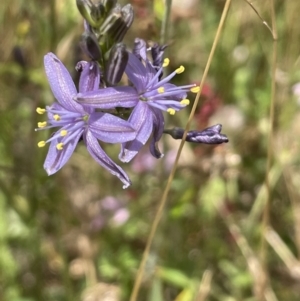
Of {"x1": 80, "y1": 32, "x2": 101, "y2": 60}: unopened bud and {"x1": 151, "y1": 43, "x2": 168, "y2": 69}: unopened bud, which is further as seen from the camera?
{"x1": 151, "y1": 43, "x2": 168, "y2": 69}: unopened bud

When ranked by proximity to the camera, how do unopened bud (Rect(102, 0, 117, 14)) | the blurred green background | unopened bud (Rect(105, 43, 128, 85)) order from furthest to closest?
the blurred green background
unopened bud (Rect(102, 0, 117, 14))
unopened bud (Rect(105, 43, 128, 85))

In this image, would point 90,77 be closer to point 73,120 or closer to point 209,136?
point 73,120

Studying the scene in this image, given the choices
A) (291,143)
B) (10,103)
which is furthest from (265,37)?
(10,103)

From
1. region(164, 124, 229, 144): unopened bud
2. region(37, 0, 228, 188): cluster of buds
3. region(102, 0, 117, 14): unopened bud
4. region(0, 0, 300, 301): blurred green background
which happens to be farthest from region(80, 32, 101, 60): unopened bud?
region(0, 0, 300, 301): blurred green background

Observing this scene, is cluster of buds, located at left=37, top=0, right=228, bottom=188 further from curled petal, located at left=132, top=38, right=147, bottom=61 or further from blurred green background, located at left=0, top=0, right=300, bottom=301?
blurred green background, located at left=0, top=0, right=300, bottom=301

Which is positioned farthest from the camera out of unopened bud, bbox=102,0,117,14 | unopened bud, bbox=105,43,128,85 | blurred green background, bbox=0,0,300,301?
blurred green background, bbox=0,0,300,301

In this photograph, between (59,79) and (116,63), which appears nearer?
(116,63)

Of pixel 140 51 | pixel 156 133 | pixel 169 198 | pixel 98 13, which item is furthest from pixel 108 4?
pixel 169 198

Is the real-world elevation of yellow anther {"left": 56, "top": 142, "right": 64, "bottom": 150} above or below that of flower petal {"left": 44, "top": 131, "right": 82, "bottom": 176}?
above
